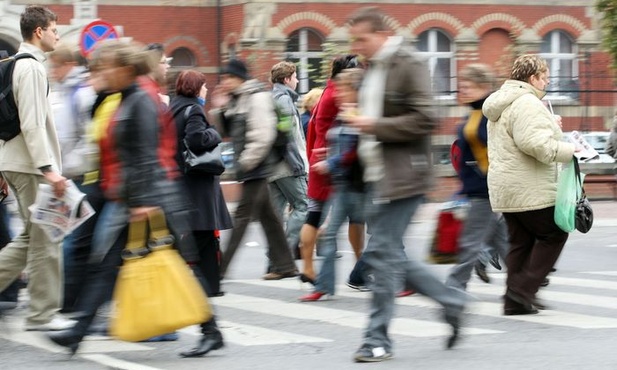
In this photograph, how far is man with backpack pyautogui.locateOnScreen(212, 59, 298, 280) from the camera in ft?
34.8

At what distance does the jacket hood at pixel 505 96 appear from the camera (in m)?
9.37

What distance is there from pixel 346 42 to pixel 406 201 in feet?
97.2

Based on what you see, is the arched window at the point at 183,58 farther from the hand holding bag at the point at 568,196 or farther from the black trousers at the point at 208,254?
the hand holding bag at the point at 568,196

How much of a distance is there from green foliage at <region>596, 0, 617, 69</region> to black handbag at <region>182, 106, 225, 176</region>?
1311 centimetres

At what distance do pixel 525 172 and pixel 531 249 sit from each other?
0.60 metres

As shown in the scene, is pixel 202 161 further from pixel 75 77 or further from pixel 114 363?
pixel 114 363

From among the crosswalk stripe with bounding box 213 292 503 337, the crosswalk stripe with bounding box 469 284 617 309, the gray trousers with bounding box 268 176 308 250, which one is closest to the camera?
the crosswalk stripe with bounding box 213 292 503 337

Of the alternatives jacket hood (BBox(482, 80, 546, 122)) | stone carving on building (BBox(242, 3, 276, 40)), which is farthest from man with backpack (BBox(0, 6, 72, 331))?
stone carving on building (BBox(242, 3, 276, 40))

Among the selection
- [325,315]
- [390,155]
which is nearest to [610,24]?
[325,315]

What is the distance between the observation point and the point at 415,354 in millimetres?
7926

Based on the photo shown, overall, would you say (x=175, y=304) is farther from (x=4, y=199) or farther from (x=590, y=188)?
(x=590, y=188)

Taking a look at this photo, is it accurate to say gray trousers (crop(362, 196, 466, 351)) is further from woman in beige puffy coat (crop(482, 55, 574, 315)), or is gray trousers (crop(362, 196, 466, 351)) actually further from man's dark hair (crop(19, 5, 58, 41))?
man's dark hair (crop(19, 5, 58, 41))

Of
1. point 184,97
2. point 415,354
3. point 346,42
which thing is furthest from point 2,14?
point 415,354

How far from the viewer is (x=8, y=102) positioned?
8.80m
